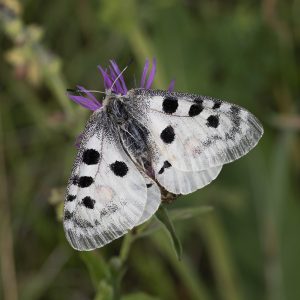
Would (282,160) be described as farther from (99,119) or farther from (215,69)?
(99,119)

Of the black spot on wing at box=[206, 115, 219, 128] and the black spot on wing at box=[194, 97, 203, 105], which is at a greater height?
the black spot on wing at box=[194, 97, 203, 105]

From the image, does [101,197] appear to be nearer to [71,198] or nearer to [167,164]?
[71,198]

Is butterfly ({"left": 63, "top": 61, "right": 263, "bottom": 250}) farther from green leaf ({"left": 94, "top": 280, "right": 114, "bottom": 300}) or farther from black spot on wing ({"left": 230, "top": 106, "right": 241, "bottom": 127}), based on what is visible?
green leaf ({"left": 94, "top": 280, "right": 114, "bottom": 300})

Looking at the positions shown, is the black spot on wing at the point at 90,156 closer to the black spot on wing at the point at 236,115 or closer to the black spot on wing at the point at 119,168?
the black spot on wing at the point at 119,168

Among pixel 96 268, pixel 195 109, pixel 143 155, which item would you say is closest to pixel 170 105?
pixel 195 109

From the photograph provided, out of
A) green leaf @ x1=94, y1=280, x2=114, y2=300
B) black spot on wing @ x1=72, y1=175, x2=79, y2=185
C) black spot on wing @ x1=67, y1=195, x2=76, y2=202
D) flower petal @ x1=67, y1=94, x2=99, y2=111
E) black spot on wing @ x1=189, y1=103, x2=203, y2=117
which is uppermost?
flower petal @ x1=67, y1=94, x2=99, y2=111

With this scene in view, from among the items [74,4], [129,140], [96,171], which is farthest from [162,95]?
[74,4]

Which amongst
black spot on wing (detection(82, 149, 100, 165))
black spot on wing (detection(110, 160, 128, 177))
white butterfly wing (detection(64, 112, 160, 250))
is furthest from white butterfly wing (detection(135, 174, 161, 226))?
black spot on wing (detection(82, 149, 100, 165))

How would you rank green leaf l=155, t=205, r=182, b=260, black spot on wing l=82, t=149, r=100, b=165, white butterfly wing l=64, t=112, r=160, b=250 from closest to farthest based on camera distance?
green leaf l=155, t=205, r=182, b=260 → white butterfly wing l=64, t=112, r=160, b=250 → black spot on wing l=82, t=149, r=100, b=165
